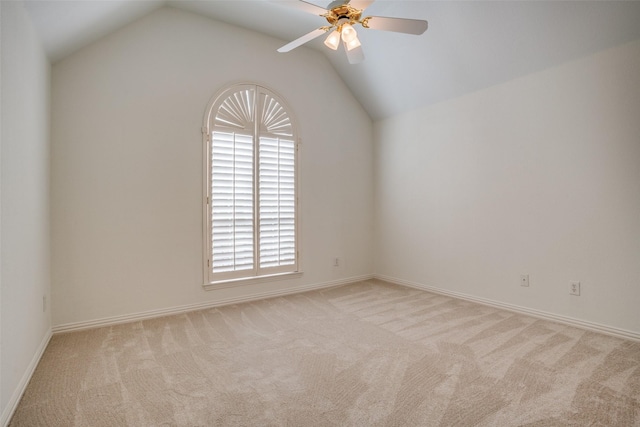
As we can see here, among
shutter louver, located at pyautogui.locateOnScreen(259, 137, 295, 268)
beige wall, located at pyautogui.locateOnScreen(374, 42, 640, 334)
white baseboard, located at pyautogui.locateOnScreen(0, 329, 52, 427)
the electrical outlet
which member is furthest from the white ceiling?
white baseboard, located at pyautogui.locateOnScreen(0, 329, 52, 427)

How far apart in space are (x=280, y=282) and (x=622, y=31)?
3.89 m

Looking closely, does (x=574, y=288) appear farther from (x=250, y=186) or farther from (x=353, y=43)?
(x=250, y=186)

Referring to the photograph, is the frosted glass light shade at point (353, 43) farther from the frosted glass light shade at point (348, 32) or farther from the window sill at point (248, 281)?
the window sill at point (248, 281)

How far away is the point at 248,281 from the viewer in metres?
3.71

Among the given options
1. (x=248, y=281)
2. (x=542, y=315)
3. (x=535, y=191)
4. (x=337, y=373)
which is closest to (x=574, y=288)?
(x=542, y=315)

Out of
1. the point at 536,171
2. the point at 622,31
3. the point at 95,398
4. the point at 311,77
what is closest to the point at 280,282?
the point at 95,398

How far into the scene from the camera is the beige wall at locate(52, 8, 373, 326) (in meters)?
2.84

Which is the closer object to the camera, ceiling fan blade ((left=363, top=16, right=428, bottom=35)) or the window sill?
ceiling fan blade ((left=363, top=16, right=428, bottom=35))

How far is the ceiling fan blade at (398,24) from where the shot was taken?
219 centimetres

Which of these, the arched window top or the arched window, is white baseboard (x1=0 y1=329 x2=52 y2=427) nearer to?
the arched window

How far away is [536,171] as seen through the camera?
10.3ft

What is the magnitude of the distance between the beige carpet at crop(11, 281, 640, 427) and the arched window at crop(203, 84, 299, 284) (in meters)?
0.72

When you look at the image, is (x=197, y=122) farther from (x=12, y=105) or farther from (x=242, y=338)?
(x=242, y=338)

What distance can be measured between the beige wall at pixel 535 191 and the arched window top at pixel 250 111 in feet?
5.48
